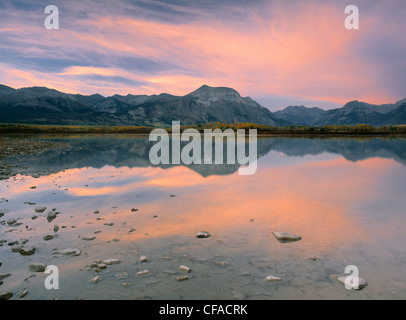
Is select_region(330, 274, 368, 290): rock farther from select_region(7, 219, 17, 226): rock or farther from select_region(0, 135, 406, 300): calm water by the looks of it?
select_region(7, 219, 17, 226): rock

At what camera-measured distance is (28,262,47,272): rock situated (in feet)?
27.5

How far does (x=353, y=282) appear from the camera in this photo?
7.63 metres

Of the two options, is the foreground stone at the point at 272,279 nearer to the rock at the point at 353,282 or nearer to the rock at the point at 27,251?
the rock at the point at 353,282

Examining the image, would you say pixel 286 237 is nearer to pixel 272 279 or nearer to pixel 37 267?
pixel 272 279

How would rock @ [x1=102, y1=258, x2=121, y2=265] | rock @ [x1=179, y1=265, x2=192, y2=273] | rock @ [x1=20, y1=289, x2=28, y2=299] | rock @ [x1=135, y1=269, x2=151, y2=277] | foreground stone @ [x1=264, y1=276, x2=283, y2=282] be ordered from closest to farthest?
rock @ [x1=20, y1=289, x2=28, y2=299] < foreground stone @ [x1=264, y1=276, x2=283, y2=282] < rock @ [x1=135, y1=269, x2=151, y2=277] < rock @ [x1=179, y1=265, x2=192, y2=273] < rock @ [x1=102, y1=258, x2=121, y2=265]

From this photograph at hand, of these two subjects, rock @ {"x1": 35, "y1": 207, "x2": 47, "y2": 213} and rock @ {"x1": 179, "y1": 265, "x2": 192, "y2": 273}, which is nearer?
rock @ {"x1": 179, "y1": 265, "x2": 192, "y2": 273}

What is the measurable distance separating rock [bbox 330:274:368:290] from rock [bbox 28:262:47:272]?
906 cm

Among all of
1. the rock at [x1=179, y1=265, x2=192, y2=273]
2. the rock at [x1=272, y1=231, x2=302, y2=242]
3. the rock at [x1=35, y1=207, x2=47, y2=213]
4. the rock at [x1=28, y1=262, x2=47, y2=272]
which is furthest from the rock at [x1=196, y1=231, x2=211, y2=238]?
the rock at [x1=35, y1=207, x2=47, y2=213]

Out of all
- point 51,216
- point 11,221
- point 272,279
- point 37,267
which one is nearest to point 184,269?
point 272,279

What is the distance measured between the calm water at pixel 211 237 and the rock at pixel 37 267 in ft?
0.70

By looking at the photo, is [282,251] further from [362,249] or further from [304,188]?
[304,188]

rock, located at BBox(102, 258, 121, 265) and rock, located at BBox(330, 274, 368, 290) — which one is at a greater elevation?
rock, located at BBox(102, 258, 121, 265)
